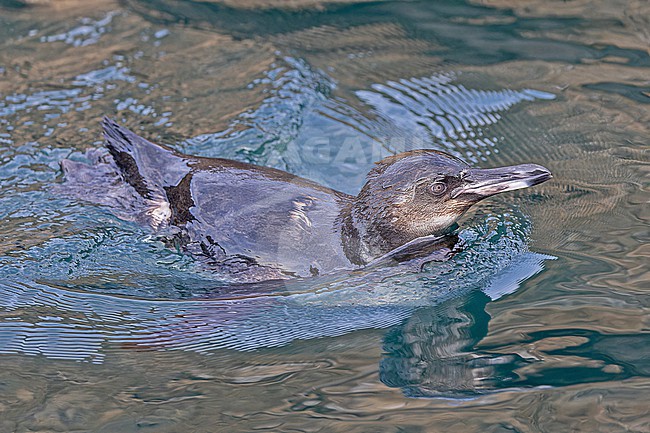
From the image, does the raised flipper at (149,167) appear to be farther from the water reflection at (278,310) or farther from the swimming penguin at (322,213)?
the water reflection at (278,310)

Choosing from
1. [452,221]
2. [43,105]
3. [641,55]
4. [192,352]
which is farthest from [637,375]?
[43,105]

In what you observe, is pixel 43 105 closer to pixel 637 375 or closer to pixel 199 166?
pixel 199 166

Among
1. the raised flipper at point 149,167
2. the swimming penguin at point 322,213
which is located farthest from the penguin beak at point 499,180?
the raised flipper at point 149,167

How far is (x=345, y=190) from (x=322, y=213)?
4.14ft

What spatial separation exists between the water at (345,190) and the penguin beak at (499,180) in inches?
21.3

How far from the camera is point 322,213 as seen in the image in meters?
5.16

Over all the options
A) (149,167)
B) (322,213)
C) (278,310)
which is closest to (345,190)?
(322,213)

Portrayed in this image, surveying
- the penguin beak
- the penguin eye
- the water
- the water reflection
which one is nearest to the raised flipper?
the water

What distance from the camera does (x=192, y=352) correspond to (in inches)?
176

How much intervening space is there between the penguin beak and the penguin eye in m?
0.06

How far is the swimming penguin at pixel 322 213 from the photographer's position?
15.9ft

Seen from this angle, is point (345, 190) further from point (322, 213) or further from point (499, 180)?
point (499, 180)

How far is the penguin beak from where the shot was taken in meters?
4.64

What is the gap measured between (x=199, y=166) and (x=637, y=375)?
3136mm
